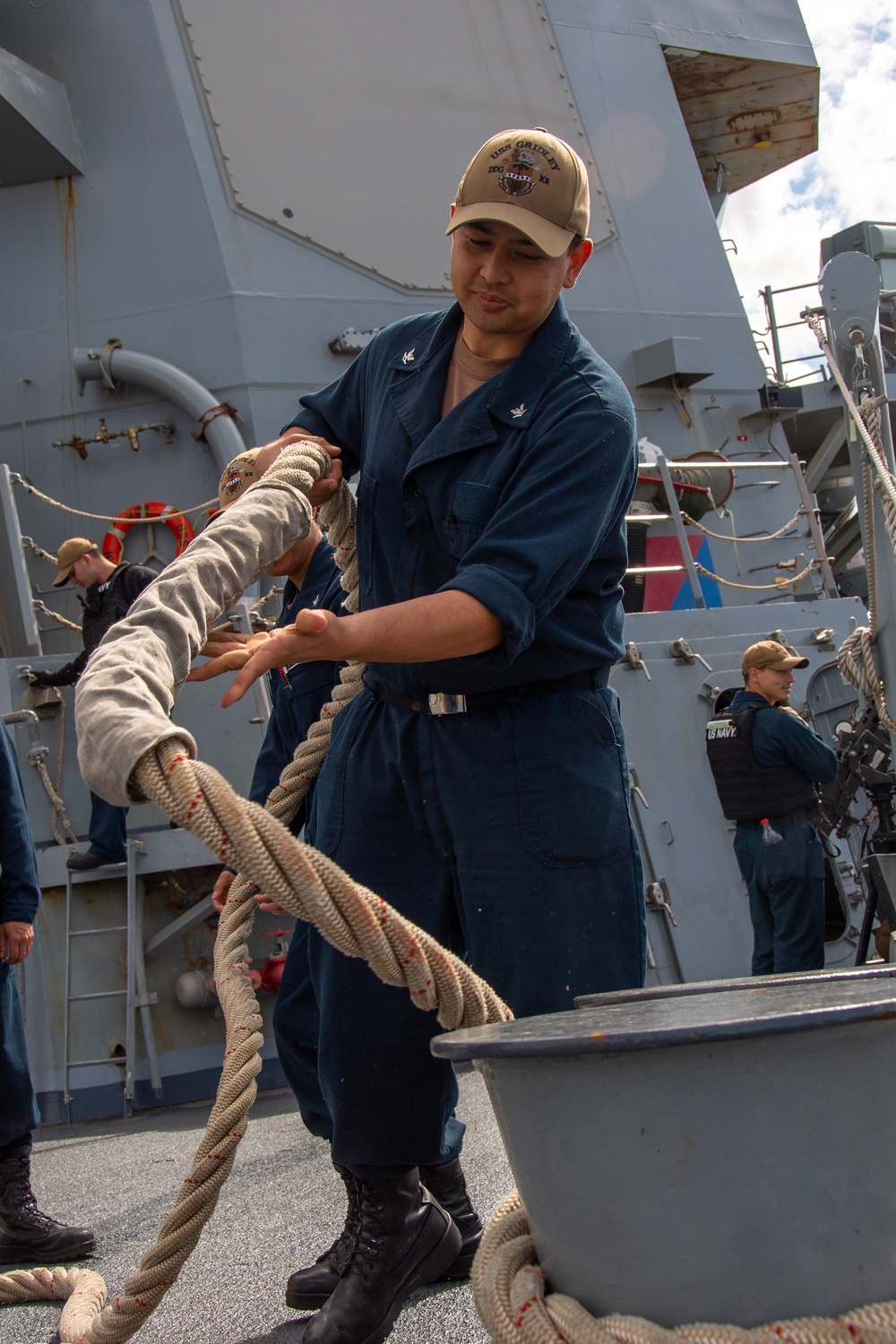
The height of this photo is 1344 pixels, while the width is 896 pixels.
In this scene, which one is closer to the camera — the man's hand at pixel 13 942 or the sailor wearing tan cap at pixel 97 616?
the man's hand at pixel 13 942

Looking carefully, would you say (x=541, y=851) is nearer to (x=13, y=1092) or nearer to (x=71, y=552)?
(x=13, y=1092)

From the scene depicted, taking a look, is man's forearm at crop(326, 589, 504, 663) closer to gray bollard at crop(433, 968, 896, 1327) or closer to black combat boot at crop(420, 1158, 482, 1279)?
gray bollard at crop(433, 968, 896, 1327)

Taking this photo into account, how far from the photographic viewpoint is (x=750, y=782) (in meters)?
4.73

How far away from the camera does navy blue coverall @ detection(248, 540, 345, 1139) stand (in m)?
2.33

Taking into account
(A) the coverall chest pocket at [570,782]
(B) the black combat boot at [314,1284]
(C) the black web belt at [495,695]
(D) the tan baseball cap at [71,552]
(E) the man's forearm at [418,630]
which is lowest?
(B) the black combat boot at [314,1284]

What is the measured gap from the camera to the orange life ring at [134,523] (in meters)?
6.17

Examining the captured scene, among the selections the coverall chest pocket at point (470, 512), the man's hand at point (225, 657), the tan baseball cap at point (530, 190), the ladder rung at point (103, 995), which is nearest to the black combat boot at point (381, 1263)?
the man's hand at point (225, 657)

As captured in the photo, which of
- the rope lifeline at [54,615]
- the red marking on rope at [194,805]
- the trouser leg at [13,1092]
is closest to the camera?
the red marking on rope at [194,805]

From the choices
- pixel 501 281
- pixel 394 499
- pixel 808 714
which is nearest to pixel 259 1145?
pixel 394 499

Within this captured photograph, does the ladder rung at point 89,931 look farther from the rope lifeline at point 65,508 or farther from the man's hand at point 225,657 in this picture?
the man's hand at point 225,657

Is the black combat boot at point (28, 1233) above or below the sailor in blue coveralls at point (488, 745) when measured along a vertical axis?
below

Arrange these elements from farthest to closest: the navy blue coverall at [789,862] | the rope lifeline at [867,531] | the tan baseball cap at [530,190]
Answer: the navy blue coverall at [789,862] < the rope lifeline at [867,531] < the tan baseball cap at [530,190]

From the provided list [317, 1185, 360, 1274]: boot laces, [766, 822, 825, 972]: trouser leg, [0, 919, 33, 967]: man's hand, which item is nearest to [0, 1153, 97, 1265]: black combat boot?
[0, 919, 33, 967]: man's hand

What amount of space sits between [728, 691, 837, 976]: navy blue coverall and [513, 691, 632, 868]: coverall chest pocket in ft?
10.4
